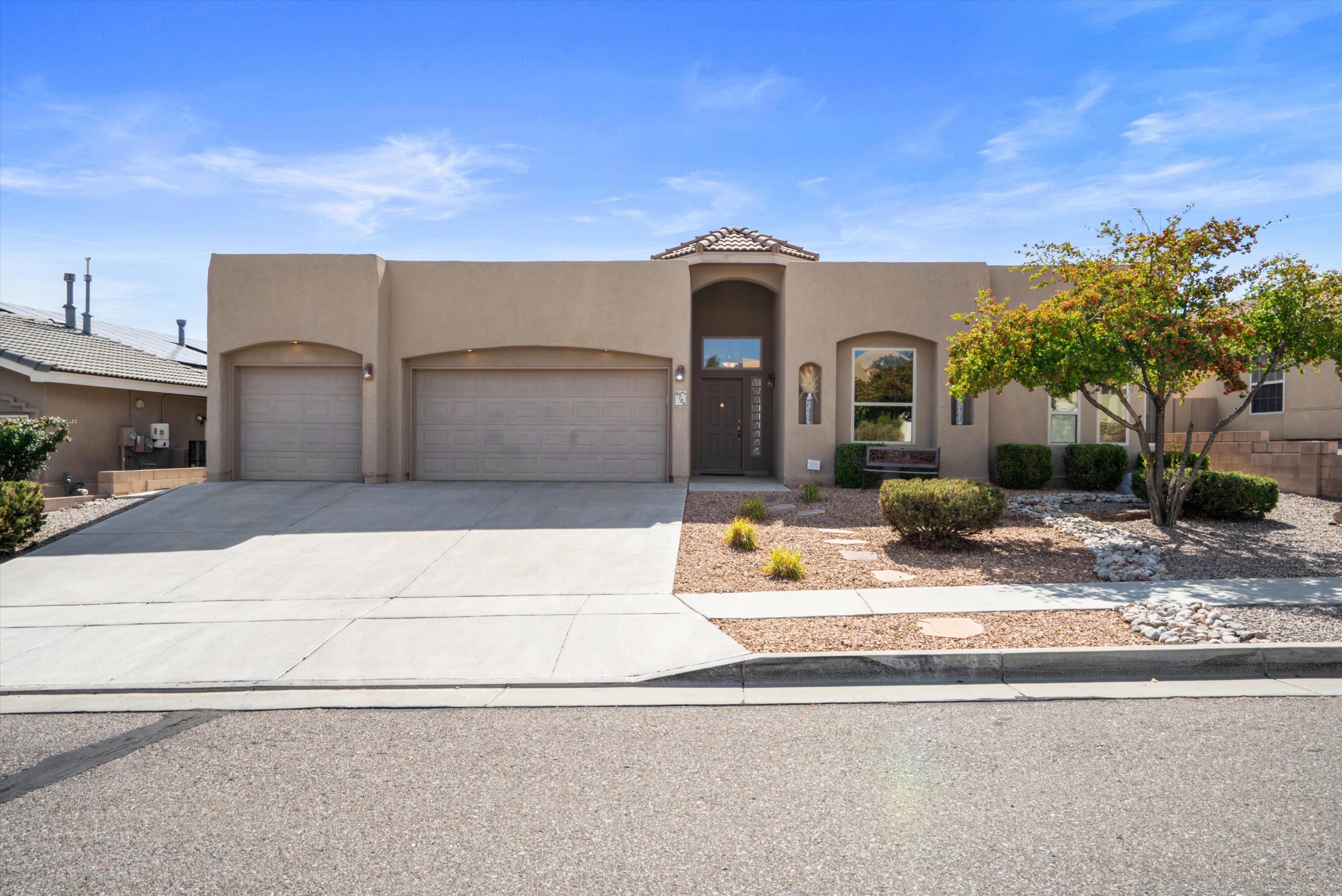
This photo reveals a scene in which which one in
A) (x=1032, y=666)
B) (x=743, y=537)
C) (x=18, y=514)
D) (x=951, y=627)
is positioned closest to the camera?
(x=1032, y=666)

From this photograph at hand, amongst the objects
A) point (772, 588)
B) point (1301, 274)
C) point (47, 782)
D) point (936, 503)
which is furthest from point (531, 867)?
point (1301, 274)

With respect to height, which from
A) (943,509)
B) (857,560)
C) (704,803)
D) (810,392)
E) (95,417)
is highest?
(810,392)

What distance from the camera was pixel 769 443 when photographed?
53.5 feet

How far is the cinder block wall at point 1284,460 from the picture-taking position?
12.0 meters

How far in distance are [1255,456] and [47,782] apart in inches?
667

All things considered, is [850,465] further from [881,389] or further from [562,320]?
[562,320]

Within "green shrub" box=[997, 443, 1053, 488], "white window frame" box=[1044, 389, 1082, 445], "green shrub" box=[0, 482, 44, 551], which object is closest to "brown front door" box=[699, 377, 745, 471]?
"green shrub" box=[997, 443, 1053, 488]

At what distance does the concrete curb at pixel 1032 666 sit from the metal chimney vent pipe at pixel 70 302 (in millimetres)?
23310

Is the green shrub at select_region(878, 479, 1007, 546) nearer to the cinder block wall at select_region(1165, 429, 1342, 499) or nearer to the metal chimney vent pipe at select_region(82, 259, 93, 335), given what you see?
the cinder block wall at select_region(1165, 429, 1342, 499)

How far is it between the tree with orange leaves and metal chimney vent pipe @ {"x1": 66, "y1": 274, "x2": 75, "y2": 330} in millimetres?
23892

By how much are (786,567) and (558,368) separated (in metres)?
8.14

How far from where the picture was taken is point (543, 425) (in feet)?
48.8

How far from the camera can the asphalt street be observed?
2.90m

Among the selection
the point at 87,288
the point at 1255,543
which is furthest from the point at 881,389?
the point at 87,288
